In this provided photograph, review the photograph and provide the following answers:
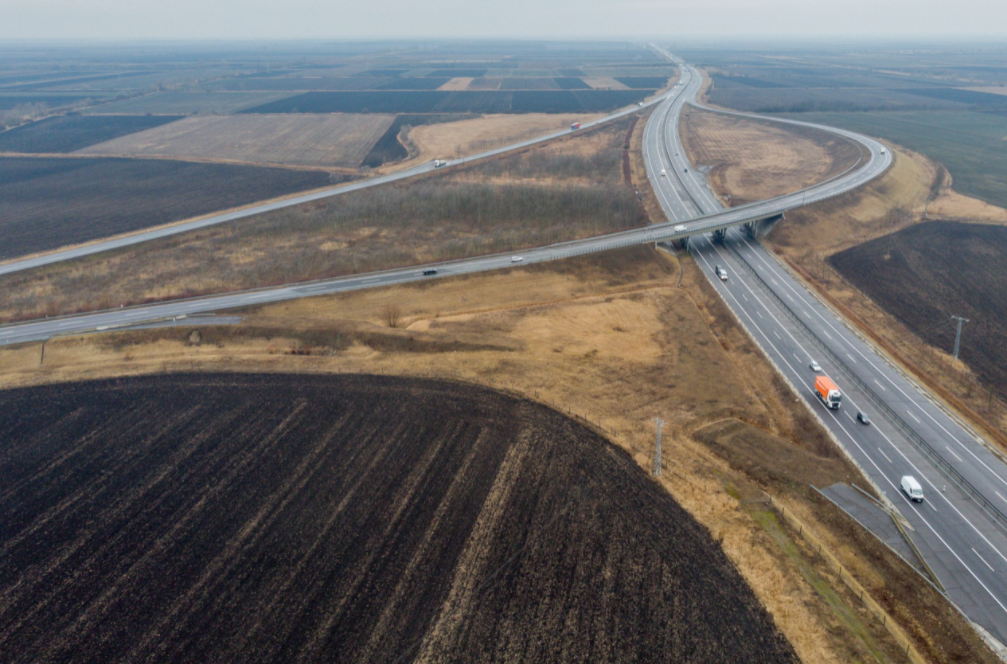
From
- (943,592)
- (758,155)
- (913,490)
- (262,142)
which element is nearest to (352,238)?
(913,490)

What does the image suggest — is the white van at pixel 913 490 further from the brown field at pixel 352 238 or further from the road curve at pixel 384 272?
the brown field at pixel 352 238

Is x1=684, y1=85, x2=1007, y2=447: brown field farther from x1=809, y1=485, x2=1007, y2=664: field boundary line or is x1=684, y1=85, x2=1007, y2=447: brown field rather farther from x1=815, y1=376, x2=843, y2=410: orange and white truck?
x1=809, y1=485, x2=1007, y2=664: field boundary line

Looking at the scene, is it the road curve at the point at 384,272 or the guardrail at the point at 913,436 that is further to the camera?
the road curve at the point at 384,272

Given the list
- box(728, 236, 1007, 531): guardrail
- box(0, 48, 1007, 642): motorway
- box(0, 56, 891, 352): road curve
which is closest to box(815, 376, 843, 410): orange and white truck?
box(0, 48, 1007, 642): motorway

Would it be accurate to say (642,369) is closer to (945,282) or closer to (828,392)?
(828,392)

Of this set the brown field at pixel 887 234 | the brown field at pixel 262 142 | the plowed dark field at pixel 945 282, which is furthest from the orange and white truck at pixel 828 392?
the brown field at pixel 262 142

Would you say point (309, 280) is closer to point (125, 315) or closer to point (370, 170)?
point (125, 315)

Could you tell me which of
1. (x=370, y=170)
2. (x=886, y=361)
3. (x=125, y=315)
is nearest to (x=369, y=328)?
(x=125, y=315)
